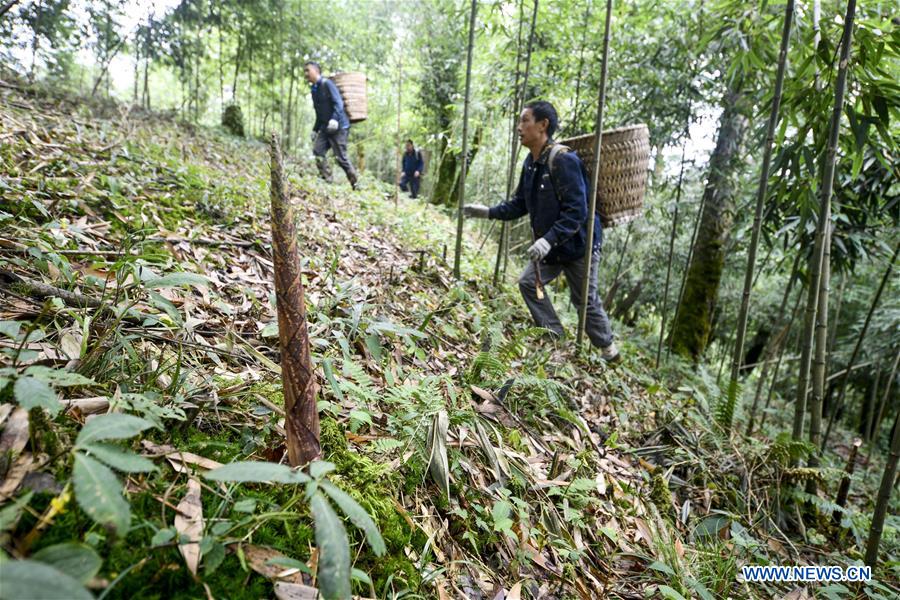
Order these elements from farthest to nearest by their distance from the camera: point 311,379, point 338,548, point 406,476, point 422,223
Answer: point 422,223 < point 406,476 < point 311,379 < point 338,548

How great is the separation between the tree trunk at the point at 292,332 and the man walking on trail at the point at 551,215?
102 inches

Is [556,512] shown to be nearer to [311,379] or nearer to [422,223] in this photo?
[311,379]

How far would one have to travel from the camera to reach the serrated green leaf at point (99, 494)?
0.67m

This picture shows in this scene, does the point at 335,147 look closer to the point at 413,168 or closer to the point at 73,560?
the point at 413,168

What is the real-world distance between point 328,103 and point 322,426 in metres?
6.69

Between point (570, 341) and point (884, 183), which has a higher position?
point (884, 183)

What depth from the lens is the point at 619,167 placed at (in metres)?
3.75

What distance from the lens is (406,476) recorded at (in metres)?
1.59

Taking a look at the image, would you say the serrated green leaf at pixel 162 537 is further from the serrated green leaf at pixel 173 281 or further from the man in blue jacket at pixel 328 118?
the man in blue jacket at pixel 328 118

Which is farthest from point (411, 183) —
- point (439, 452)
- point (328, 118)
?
point (439, 452)

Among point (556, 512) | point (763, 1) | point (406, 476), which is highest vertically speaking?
point (763, 1)

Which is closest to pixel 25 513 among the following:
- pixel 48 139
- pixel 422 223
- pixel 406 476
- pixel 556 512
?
pixel 406 476

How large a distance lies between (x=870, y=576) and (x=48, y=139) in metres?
5.64

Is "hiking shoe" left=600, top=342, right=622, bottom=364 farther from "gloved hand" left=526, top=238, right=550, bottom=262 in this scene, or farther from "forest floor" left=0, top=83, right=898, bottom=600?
"gloved hand" left=526, top=238, right=550, bottom=262
